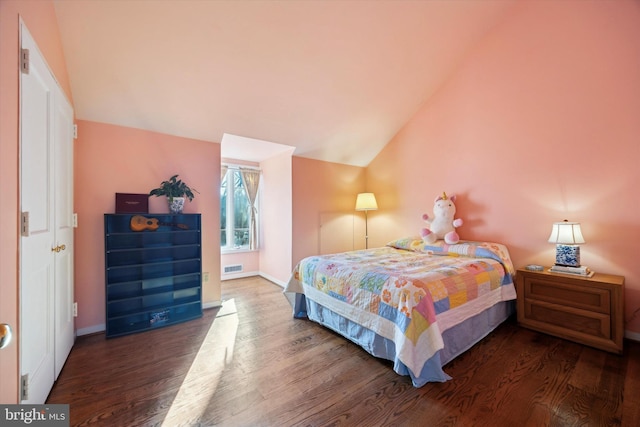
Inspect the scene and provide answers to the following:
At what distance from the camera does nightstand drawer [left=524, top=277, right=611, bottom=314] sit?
2.11 meters

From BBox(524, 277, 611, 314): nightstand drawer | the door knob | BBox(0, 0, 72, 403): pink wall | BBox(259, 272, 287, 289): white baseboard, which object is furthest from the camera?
BBox(259, 272, 287, 289): white baseboard

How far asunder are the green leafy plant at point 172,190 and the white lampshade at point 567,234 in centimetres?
371

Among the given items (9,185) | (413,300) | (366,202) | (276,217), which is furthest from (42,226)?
(366,202)

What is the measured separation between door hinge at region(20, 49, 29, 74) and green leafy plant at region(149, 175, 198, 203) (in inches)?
59.3

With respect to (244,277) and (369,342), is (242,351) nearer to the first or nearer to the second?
(369,342)

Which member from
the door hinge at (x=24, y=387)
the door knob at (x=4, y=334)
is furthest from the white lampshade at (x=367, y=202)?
the door knob at (x=4, y=334)

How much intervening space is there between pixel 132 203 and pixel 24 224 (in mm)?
1484

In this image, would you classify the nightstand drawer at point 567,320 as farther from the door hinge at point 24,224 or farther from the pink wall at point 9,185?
the door hinge at point 24,224

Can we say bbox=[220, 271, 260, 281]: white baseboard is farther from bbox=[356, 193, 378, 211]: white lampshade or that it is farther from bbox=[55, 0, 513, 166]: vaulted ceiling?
bbox=[55, 0, 513, 166]: vaulted ceiling

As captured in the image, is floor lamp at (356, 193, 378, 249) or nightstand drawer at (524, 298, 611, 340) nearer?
nightstand drawer at (524, 298, 611, 340)

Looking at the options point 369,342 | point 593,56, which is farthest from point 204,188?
point 593,56

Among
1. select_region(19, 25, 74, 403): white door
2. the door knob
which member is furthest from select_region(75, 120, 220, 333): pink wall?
the door knob

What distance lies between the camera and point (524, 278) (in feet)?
8.23

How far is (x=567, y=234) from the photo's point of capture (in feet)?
7.70
